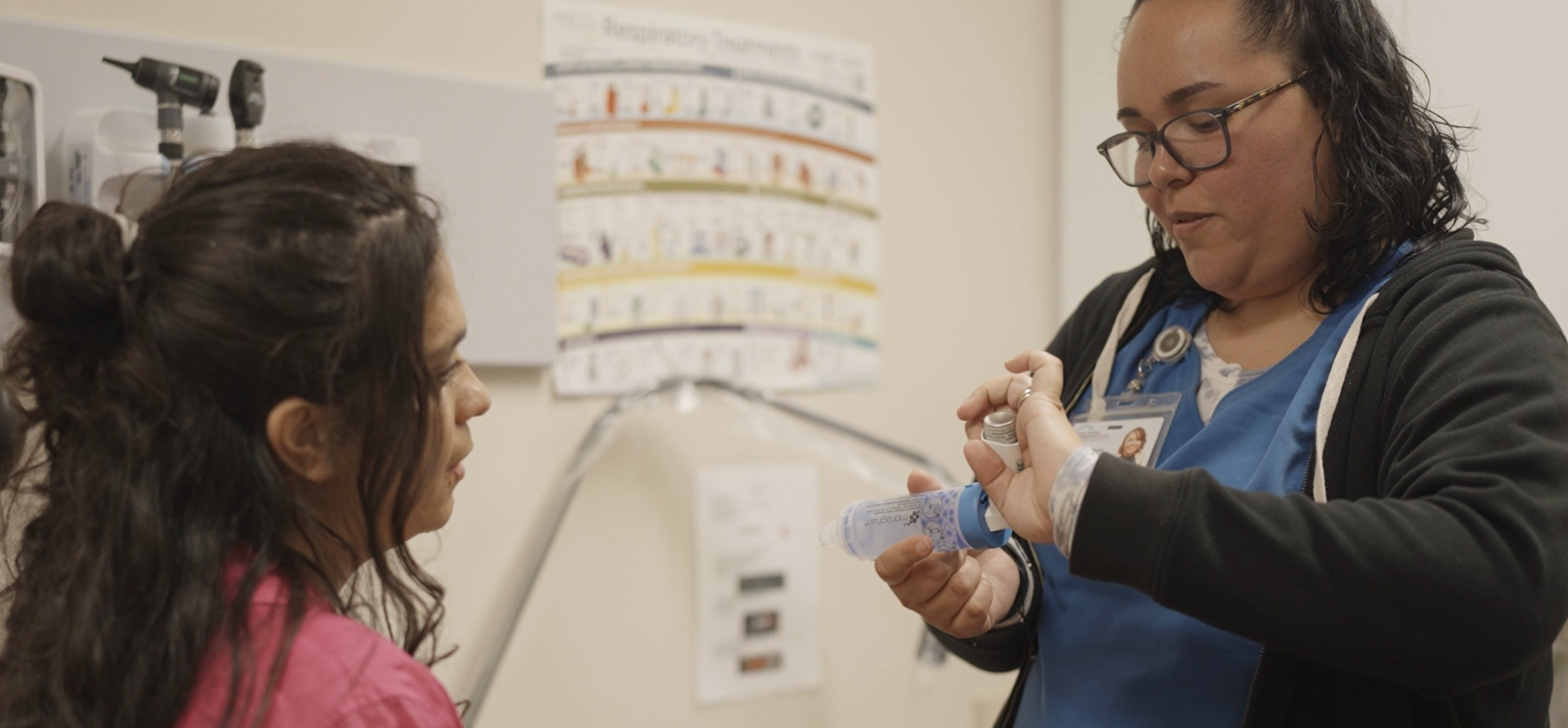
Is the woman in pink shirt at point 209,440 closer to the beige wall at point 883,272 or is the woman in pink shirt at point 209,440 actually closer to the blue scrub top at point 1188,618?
the blue scrub top at point 1188,618

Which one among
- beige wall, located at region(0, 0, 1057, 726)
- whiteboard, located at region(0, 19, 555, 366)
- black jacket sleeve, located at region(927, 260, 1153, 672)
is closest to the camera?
black jacket sleeve, located at region(927, 260, 1153, 672)

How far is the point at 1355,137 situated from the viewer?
1.00 meters

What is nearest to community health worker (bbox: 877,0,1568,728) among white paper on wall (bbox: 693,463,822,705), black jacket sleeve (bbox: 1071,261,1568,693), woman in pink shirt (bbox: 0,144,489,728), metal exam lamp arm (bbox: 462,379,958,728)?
black jacket sleeve (bbox: 1071,261,1568,693)

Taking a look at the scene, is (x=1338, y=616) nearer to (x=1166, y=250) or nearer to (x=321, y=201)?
(x=1166, y=250)

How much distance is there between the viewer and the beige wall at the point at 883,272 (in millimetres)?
1676

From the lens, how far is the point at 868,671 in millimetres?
2137

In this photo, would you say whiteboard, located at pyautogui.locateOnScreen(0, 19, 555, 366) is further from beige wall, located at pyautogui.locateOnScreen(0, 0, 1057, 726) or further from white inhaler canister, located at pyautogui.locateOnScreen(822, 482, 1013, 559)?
white inhaler canister, located at pyautogui.locateOnScreen(822, 482, 1013, 559)

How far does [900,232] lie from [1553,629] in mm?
1506

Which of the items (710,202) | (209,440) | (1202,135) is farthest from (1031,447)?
(710,202)

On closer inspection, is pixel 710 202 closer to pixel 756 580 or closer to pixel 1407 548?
pixel 756 580

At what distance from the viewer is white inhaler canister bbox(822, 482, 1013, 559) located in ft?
3.21

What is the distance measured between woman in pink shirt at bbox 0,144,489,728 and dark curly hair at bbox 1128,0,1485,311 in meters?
0.77

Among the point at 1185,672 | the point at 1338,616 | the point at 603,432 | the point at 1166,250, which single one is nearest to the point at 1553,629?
the point at 1338,616

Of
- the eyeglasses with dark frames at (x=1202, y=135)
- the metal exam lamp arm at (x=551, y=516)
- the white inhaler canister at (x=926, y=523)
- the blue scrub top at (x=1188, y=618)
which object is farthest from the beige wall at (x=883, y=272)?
the eyeglasses with dark frames at (x=1202, y=135)
